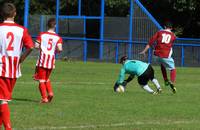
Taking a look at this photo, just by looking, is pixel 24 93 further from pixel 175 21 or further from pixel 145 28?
pixel 175 21

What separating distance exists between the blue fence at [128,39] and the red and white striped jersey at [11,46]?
92.2ft

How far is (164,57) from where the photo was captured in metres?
19.8

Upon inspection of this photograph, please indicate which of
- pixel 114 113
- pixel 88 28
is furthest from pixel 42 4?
pixel 114 113

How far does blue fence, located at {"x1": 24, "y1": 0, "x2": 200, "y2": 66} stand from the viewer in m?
37.5

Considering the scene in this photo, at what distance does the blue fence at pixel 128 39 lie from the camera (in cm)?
3753

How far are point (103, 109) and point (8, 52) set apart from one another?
159 inches

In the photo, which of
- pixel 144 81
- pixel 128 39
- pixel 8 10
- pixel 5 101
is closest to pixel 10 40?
pixel 8 10

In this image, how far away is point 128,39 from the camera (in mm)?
A: 40906

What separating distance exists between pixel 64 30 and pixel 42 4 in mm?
12293

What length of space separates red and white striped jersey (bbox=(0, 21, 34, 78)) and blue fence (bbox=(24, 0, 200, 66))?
2811 cm

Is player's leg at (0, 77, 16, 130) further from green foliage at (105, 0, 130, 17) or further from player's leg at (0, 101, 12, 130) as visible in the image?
green foliage at (105, 0, 130, 17)

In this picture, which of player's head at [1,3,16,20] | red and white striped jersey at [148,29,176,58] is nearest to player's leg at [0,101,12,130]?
player's head at [1,3,16,20]

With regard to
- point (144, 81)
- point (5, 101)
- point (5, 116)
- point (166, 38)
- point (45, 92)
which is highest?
point (166, 38)

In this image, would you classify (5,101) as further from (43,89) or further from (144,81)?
(144,81)
